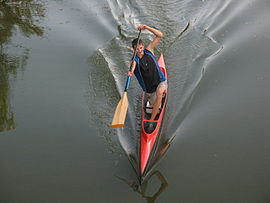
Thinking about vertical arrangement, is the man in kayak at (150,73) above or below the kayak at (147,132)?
above

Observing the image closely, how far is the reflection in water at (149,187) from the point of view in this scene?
5293mm

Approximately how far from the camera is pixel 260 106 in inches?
266

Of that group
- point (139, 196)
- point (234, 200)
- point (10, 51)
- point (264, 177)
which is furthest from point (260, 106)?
point (10, 51)

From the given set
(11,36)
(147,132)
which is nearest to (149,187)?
(147,132)

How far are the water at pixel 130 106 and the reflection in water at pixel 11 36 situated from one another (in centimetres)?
5

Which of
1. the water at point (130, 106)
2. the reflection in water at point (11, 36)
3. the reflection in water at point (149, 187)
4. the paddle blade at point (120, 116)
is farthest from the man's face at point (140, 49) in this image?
the reflection in water at point (11, 36)

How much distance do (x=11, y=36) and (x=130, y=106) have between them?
239 inches

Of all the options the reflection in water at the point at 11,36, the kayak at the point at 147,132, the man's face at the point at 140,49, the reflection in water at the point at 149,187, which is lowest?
the reflection in water at the point at 149,187

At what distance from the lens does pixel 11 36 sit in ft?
35.7

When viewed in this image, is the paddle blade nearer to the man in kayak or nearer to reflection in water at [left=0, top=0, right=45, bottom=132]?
the man in kayak

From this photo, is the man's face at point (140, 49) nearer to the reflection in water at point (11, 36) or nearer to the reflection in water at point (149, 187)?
the reflection in water at point (149, 187)

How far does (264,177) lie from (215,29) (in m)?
5.54

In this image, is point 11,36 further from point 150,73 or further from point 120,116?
point 120,116

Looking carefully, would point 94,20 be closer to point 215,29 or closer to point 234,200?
point 215,29
